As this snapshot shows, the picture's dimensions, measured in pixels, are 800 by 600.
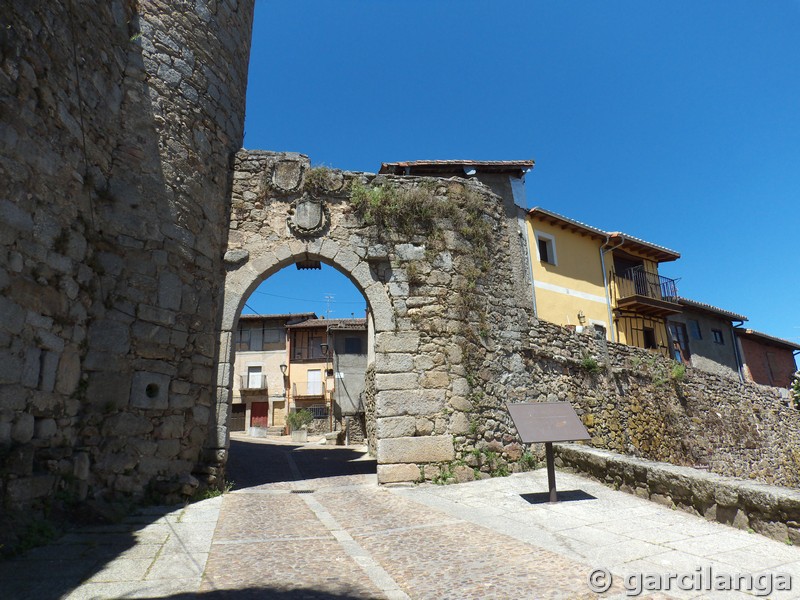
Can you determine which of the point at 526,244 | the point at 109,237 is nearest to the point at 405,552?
the point at 109,237

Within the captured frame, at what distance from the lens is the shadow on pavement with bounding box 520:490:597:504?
5.42 meters

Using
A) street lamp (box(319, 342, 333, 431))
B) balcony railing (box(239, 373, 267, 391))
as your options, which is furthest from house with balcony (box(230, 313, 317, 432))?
street lamp (box(319, 342, 333, 431))

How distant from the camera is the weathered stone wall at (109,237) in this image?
419 cm

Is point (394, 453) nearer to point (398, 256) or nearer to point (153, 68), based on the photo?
point (398, 256)

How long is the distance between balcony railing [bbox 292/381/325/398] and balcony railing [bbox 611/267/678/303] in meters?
19.5

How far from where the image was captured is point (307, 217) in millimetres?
7633

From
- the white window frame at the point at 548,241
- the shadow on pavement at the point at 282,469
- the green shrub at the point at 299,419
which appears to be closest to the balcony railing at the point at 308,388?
the green shrub at the point at 299,419

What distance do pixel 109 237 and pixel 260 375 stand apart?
27.2 metres

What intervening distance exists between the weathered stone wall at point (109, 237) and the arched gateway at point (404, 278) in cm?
48

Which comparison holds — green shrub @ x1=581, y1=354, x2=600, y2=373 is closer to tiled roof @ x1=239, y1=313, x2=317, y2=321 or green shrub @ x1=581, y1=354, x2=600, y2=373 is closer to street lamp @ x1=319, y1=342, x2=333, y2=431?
street lamp @ x1=319, y1=342, x2=333, y2=431

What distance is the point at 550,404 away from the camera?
18.8 feet

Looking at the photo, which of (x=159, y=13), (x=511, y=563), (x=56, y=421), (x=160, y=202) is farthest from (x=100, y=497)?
(x=159, y=13)

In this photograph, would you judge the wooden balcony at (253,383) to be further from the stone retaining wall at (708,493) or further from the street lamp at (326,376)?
the stone retaining wall at (708,493)

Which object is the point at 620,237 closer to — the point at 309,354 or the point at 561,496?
the point at 561,496
